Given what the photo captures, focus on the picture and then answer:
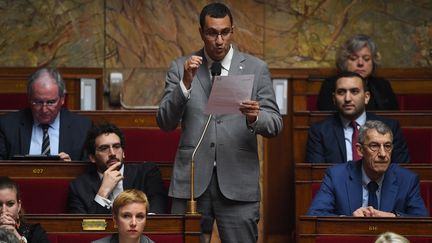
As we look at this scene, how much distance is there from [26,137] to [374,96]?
1.73m

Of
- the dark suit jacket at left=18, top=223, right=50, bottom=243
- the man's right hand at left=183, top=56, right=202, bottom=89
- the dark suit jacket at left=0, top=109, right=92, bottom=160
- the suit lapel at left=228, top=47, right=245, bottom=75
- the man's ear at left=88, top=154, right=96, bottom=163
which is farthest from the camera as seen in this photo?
the dark suit jacket at left=0, top=109, right=92, bottom=160

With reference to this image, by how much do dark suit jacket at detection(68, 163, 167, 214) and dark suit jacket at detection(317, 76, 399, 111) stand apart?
1.22m

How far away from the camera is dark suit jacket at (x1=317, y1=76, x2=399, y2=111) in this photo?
6.68 meters

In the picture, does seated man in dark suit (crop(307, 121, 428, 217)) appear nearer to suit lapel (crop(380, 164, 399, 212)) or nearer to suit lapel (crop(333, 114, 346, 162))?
suit lapel (crop(380, 164, 399, 212))

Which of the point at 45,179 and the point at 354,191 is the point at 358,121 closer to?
the point at 354,191

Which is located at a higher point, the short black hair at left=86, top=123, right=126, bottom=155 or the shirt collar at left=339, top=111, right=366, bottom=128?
the shirt collar at left=339, top=111, right=366, bottom=128

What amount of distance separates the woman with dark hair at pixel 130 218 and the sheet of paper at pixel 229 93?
19.7 inches

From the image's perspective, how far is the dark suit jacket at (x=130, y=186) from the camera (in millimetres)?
5688

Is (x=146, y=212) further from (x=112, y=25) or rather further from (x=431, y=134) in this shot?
(x=112, y=25)

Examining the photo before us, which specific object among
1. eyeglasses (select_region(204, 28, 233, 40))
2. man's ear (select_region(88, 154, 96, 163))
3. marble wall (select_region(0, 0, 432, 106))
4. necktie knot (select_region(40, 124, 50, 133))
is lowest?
man's ear (select_region(88, 154, 96, 163))

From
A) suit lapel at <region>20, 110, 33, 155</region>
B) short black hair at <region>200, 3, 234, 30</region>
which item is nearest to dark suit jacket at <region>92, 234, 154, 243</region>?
short black hair at <region>200, 3, 234, 30</region>

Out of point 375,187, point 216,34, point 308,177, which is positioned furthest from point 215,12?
point 375,187

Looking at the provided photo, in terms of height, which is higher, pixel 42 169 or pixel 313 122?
pixel 313 122

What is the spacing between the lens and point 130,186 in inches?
227
